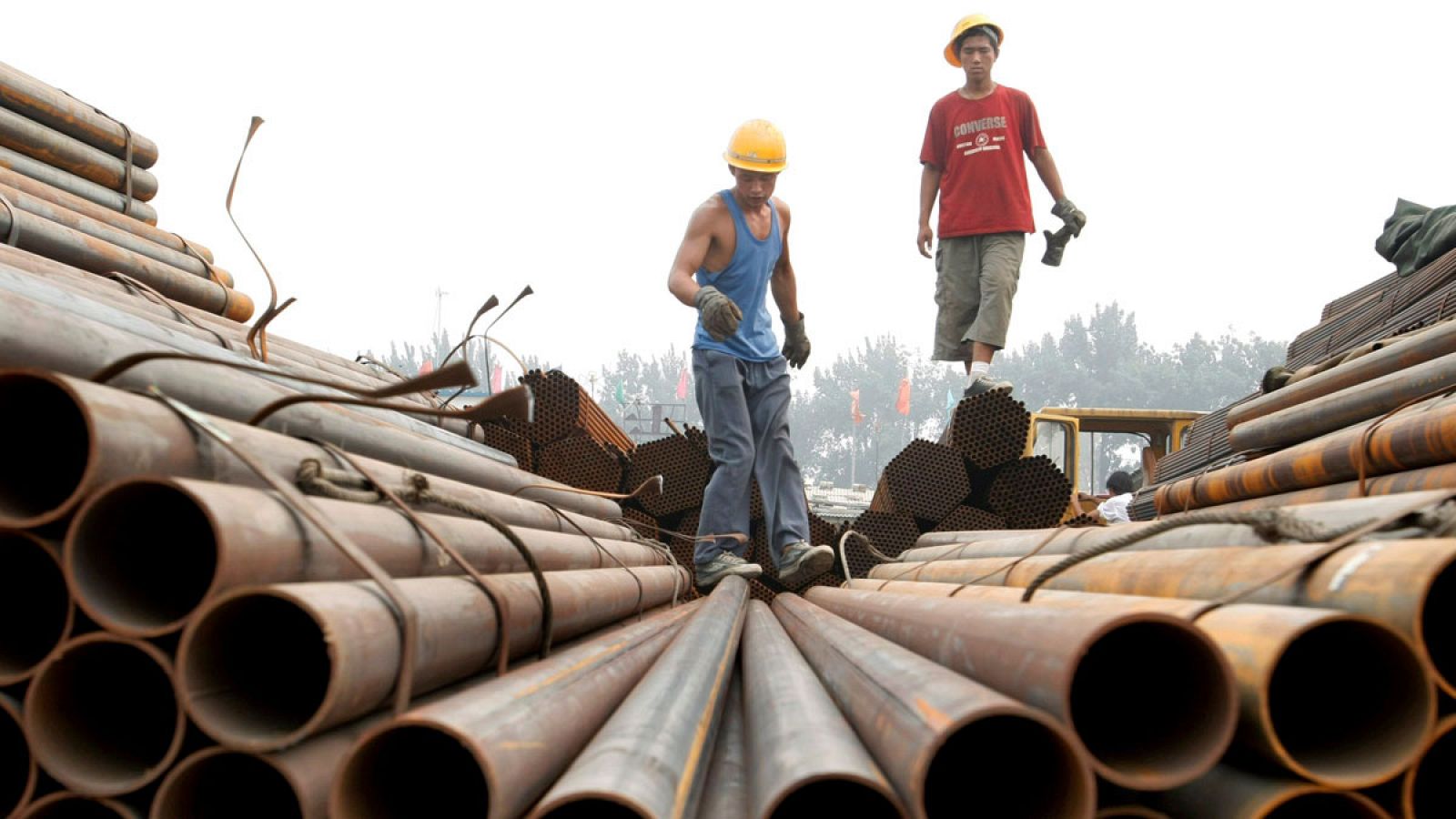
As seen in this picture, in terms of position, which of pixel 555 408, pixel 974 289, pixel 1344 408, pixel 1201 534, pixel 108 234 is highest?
pixel 974 289

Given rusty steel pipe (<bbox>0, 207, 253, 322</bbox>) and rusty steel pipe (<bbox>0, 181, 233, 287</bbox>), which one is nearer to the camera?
rusty steel pipe (<bbox>0, 207, 253, 322</bbox>)

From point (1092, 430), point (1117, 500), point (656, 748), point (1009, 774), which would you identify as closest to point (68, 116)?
point (656, 748)

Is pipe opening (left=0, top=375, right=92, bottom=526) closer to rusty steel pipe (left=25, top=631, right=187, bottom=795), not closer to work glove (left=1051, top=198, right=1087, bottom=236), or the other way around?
rusty steel pipe (left=25, top=631, right=187, bottom=795)

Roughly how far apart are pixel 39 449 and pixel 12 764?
1.68 ft

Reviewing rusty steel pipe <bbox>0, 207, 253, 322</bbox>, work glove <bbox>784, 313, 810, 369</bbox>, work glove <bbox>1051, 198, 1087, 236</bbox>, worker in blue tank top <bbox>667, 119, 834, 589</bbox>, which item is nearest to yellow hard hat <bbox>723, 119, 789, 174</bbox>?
worker in blue tank top <bbox>667, 119, 834, 589</bbox>

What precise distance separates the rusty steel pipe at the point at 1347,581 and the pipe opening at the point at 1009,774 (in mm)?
460

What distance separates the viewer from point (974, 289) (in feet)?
20.8

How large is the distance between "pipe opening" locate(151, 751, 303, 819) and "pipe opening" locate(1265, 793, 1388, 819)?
139 centimetres

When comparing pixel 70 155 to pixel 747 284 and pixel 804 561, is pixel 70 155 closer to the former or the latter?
pixel 747 284

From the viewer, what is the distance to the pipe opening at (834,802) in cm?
153

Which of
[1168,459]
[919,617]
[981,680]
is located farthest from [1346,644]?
[1168,459]

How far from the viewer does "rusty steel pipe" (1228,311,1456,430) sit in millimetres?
3266

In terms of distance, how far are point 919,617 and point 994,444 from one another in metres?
3.55

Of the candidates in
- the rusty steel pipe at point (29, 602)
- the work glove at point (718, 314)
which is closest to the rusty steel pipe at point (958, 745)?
the rusty steel pipe at point (29, 602)
